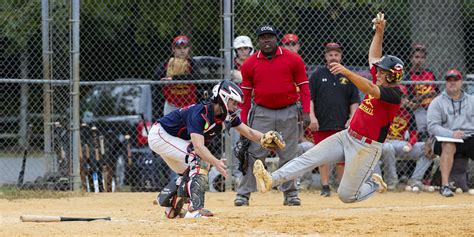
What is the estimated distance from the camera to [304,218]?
956 cm

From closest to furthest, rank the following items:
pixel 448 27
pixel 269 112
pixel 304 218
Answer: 1. pixel 304 218
2. pixel 269 112
3. pixel 448 27

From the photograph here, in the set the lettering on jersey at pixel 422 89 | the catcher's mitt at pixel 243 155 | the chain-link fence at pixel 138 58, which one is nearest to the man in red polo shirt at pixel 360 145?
the catcher's mitt at pixel 243 155

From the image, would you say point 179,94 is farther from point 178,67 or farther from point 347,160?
point 347,160

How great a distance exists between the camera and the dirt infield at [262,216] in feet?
27.5

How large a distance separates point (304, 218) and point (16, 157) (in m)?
7.17

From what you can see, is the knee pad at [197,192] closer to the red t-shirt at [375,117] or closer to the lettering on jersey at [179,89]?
the red t-shirt at [375,117]

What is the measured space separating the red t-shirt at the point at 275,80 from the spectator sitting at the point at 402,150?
91.2 inches

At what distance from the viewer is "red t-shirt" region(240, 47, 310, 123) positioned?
11594 millimetres

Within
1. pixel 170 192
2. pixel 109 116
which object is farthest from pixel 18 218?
pixel 109 116

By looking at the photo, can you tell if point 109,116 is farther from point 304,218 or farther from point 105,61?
point 304,218

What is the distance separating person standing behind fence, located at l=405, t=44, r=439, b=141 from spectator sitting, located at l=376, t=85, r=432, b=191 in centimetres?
12

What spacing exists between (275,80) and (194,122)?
8.36ft

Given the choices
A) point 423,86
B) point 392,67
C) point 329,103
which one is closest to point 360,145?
point 392,67

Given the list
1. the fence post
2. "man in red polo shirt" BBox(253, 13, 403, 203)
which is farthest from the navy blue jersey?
the fence post
